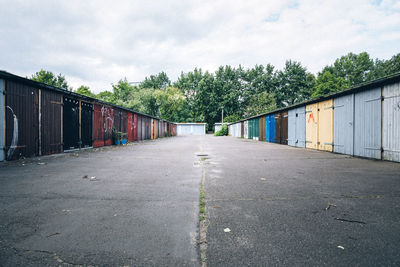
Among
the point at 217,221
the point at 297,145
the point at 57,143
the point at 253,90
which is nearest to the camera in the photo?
the point at 217,221

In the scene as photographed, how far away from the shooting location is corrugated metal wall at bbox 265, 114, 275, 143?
18.9 meters

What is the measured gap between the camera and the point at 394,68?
127 ft

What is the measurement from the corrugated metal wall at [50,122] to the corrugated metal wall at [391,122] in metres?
12.8

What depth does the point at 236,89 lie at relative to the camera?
2290 inches

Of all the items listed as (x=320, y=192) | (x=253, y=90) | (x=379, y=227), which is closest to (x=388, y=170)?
(x=320, y=192)

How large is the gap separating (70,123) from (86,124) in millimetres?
1461

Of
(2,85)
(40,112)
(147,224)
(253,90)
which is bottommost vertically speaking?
(147,224)

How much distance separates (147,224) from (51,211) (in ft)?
4.63

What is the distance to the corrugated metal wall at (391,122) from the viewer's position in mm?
6715

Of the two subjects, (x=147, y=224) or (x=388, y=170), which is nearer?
(x=147, y=224)

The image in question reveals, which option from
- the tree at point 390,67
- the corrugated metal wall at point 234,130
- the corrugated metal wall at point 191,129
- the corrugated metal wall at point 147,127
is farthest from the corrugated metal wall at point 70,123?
the tree at point 390,67

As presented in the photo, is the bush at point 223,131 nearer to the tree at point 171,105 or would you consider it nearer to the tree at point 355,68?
the tree at point 171,105

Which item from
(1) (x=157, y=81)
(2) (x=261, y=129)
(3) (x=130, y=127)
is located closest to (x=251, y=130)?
(2) (x=261, y=129)

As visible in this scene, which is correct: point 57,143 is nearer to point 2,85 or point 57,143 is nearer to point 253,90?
point 2,85
